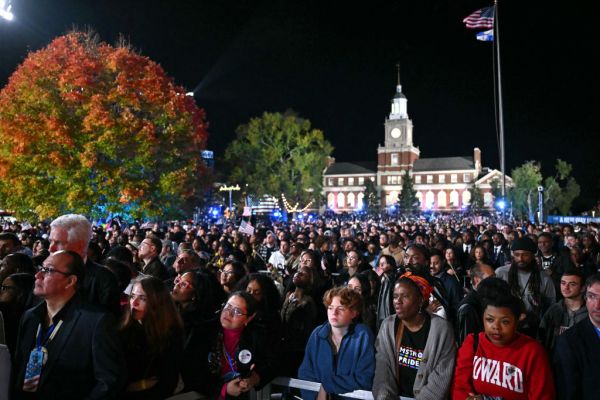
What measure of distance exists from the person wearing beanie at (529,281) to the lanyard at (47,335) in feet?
A: 17.1

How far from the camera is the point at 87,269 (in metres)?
3.96

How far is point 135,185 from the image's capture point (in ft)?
60.2

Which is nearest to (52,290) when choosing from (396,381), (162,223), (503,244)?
(396,381)

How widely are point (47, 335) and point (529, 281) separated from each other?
5514 millimetres

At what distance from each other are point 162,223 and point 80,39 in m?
10.9

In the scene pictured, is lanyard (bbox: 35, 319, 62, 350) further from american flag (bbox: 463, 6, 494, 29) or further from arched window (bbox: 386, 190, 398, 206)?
arched window (bbox: 386, 190, 398, 206)

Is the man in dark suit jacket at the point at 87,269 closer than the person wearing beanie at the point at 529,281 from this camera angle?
Yes

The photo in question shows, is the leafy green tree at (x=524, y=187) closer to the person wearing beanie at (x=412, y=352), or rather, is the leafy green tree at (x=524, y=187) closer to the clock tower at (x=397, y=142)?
the clock tower at (x=397, y=142)

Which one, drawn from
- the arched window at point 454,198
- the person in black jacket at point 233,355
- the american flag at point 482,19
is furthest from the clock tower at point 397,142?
the person in black jacket at point 233,355

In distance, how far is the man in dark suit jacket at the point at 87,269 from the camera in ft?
12.5

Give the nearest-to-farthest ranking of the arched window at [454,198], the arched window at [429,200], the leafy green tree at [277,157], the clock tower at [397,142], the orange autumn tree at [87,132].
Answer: the orange autumn tree at [87,132]
the leafy green tree at [277,157]
the arched window at [454,198]
the arched window at [429,200]
the clock tower at [397,142]

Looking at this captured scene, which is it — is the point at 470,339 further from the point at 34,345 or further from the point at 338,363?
the point at 34,345

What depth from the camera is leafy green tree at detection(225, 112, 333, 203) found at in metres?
43.6

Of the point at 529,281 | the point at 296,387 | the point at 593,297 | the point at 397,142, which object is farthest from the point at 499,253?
the point at 397,142
